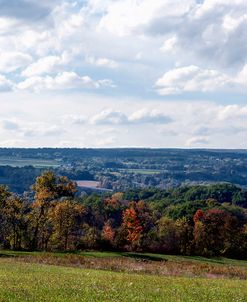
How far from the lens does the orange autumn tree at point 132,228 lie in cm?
10362

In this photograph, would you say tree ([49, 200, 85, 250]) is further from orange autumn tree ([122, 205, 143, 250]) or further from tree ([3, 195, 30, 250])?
orange autumn tree ([122, 205, 143, 250])

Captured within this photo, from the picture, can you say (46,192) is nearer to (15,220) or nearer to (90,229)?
(15,220)

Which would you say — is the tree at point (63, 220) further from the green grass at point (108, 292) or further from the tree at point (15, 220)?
the green grass at point (108, 292)

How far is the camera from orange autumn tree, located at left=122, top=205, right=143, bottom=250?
104 metres

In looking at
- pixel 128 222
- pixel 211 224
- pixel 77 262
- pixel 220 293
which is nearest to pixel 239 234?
pixel 211 224

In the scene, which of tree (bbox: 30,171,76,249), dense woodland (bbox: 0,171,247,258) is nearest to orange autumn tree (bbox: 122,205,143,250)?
dense woodland (bbox: 0,171,247,258)

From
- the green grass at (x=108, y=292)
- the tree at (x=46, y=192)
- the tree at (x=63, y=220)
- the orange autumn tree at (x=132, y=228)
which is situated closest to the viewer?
the green grass at (x=108, y=292)

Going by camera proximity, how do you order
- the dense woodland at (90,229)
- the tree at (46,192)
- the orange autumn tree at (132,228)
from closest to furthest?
the tree at (46,192), the dense woodland at (90,229), the orange autumn tree at (132,228)

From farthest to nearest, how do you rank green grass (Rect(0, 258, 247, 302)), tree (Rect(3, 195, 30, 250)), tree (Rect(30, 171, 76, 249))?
tree (Rect(3, 195, 30, 250)) → tree (Rect(30, 171, 76, 249)) → green grass (Rect(0, 258, 247, 302))

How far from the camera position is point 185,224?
373ft

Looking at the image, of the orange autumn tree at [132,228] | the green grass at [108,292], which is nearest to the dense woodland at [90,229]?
the orange autumn tree at [132,228]

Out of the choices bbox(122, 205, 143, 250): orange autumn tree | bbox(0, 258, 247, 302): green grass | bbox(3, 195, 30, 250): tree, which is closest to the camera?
bbox(0, 258, 247, 302): green grass

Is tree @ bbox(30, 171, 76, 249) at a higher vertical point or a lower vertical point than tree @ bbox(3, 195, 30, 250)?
higher

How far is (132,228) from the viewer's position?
108m
